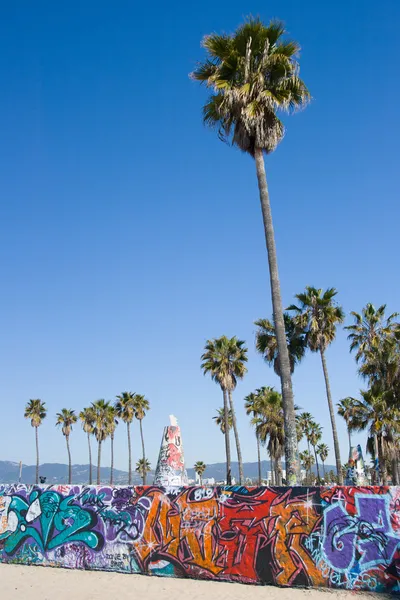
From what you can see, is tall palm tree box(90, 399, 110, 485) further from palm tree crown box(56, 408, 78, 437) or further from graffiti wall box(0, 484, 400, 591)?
graffiti wall box(0, 484, 400, 591)

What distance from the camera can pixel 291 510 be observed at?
1042cm

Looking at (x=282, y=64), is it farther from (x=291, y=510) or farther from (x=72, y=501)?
(x=72, y=501)

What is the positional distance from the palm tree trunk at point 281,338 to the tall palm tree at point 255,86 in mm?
34

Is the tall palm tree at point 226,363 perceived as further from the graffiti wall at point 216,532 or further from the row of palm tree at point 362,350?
the graffiti wall at point 216,532

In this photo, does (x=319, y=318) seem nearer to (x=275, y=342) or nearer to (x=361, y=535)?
(x=275, y=342)

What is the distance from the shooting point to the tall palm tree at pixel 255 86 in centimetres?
1480

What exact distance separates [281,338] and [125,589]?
7.34m

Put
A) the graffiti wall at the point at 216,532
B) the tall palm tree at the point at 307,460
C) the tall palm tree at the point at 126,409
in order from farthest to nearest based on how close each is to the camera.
Result: the tall palm tree at the point at 307,460
the tall palm tree at the point at 126,409
the graffiti wall at the point at 216,532

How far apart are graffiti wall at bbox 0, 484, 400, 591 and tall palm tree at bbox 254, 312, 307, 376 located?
16220 millimetres

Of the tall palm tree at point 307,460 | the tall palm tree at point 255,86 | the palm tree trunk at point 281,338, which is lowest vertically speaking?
the tall palm tree at point 307,460

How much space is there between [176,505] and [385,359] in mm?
22695

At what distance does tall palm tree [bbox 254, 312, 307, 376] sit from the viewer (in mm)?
28375

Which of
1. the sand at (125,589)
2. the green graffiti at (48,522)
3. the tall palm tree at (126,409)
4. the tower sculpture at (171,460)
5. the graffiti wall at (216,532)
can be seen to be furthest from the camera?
the tall palm tree at (126,409)

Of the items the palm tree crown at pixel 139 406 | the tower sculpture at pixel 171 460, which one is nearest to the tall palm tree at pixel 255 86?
the tower sculpture at pixel 171 460
